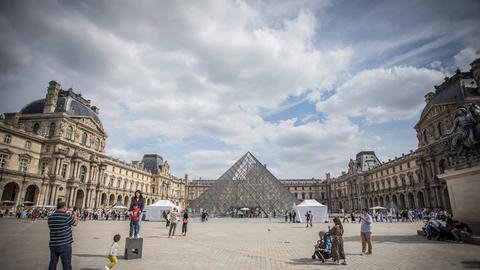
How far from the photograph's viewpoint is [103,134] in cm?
4378

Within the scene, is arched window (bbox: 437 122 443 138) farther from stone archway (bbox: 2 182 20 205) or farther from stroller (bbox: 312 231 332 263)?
stone archway (bbox: 2 182 20 205)

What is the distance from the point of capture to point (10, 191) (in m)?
30.7

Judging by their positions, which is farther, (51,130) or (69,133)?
(69,133)

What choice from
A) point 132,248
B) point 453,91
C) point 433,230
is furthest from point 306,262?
point 453,91

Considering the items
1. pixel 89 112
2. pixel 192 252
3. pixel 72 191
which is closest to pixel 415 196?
pixel 192 252

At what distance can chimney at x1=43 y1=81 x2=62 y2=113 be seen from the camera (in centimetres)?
3622

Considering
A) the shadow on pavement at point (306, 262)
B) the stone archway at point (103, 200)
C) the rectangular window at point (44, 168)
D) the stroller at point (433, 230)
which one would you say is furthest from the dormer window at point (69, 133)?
the stroller at point (433, 230)

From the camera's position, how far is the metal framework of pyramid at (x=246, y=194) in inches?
1265

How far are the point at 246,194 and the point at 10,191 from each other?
26842 millimetres

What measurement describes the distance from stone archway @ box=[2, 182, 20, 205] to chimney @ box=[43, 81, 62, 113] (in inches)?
414

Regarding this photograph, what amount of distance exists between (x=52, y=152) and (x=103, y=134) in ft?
34.3

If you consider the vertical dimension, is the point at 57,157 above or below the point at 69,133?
below

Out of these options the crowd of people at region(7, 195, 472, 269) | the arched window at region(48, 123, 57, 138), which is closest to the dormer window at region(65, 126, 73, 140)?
the arched window at region(48, 123, 57, 138)

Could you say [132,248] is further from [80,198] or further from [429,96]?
[429,96]
